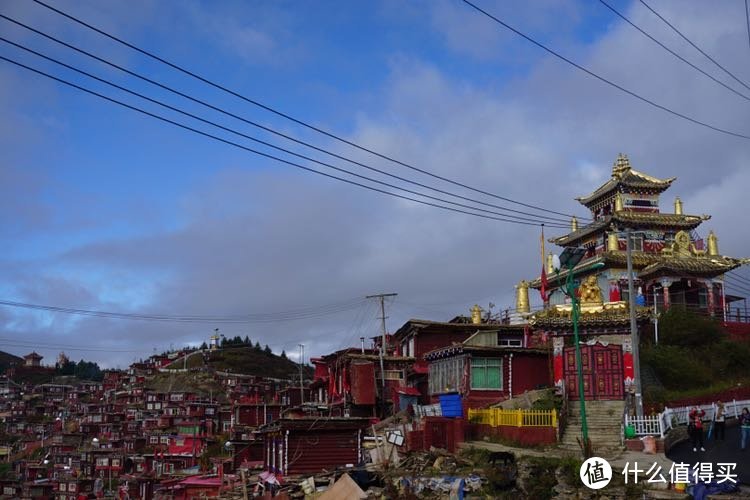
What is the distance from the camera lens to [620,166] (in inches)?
2245

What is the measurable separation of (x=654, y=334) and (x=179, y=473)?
3935cm

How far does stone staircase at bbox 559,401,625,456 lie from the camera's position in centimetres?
2783

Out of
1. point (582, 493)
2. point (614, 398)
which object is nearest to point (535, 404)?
point (614, 398)

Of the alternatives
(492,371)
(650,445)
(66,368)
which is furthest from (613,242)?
(66,368)

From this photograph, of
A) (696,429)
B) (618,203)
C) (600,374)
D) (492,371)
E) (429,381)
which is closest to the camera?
(696,429)

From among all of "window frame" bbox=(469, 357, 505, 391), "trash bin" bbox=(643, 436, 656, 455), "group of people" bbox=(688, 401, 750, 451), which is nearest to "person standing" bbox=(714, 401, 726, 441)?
"group of people" bbox=(688, 401, 750, 451)

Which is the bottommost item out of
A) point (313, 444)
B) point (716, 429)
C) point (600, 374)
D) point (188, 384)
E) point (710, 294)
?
point (313, 444)

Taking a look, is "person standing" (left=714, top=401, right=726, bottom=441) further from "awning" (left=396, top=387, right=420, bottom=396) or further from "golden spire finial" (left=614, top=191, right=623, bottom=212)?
"golden spire finial" (left=614, top=191, right=623, bottom=212)

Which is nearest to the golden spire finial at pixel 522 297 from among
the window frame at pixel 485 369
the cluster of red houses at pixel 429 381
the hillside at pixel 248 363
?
the cluster of red houses at pixel 429 381

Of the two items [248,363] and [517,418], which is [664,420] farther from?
[248,363]

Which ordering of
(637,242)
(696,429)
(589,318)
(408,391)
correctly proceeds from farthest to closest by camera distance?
(637,242), (408,391), (589,318), (696,429)

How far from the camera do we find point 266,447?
131 feet

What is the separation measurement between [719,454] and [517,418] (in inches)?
331

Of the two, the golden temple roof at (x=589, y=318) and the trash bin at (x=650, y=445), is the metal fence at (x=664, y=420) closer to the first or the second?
the trash bin at (x=650, y=445)
